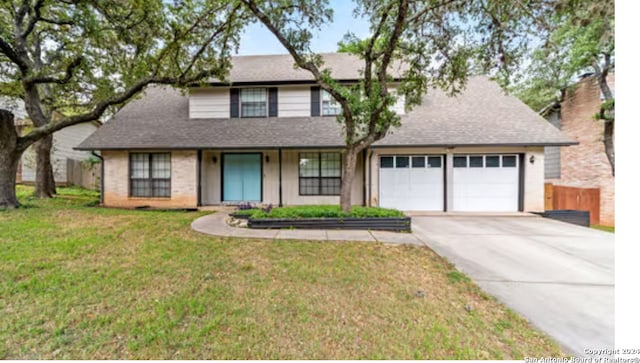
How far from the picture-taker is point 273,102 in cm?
1126

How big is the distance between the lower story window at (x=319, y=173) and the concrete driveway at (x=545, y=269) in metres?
3.88

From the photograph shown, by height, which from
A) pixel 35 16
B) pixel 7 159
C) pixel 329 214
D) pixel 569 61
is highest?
pixel 569 61

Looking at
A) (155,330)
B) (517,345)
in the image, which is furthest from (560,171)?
(155,330)

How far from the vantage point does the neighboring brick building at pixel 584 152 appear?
12055mm

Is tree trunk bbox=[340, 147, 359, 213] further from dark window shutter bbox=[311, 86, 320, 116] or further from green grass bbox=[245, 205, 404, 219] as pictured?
dark window shutter bbox=[311, 86, 320, 116]

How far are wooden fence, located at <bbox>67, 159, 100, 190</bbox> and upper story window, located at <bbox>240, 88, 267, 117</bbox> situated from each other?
12.4 m

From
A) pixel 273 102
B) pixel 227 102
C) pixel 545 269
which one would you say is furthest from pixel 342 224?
pixel 227 102

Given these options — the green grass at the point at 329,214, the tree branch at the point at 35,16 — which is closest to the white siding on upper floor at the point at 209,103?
the tree branch at the point at 35,16

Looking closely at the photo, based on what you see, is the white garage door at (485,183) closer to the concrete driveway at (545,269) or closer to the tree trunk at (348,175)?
the concrete driveway at (545,269)

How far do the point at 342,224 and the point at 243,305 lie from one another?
160 inches

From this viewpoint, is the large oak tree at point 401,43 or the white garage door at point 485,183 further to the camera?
the white garage door at point 485,183

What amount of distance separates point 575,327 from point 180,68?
1131 cm

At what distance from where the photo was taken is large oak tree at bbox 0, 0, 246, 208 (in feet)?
27.0

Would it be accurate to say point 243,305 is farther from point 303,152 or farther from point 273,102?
point 273,102
